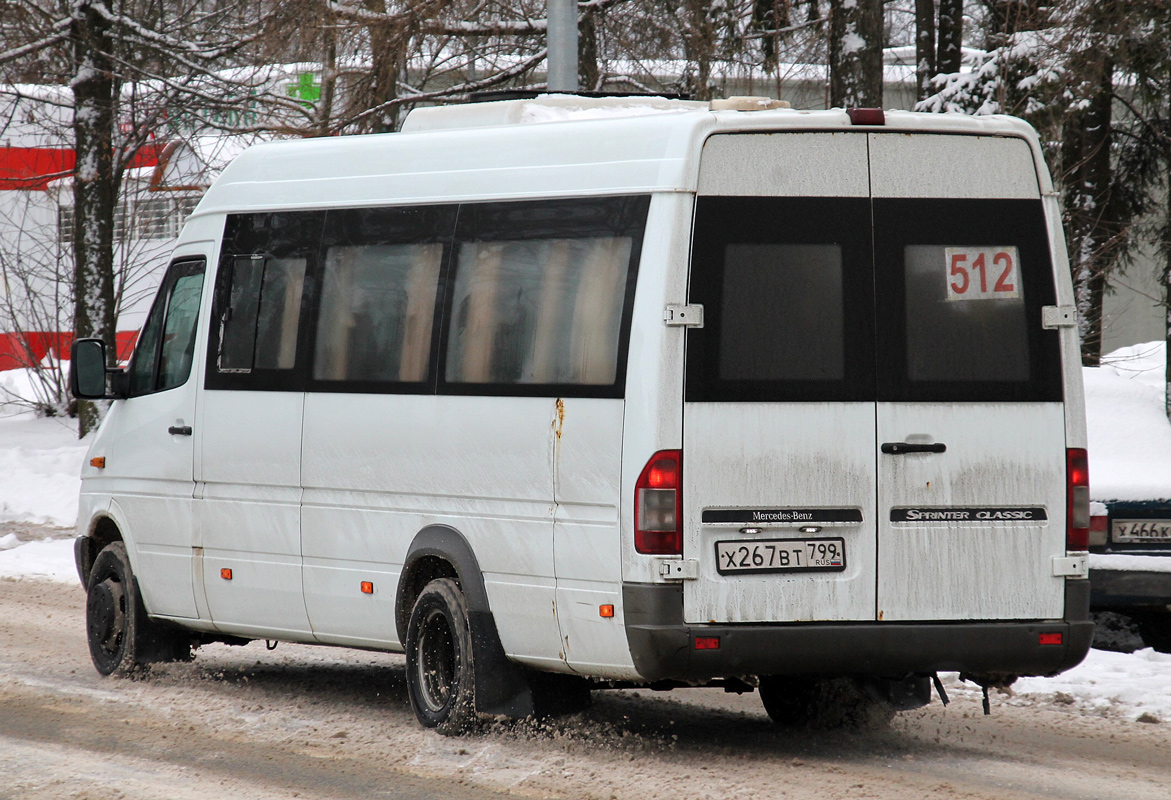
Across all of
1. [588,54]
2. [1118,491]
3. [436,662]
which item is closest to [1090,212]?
[588,54]

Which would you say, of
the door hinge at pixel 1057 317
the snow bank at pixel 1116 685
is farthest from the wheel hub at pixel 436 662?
the snow bank at pixel 1116 685

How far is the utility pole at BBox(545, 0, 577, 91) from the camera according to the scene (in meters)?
12.6

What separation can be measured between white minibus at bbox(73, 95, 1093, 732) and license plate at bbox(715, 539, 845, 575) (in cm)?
1

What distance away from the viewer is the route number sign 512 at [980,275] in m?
6.46

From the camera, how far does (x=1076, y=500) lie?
6.44 m

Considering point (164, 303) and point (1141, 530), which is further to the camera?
point (164, 303)

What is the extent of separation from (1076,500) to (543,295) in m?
2.28

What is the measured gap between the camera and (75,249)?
72.6 feet

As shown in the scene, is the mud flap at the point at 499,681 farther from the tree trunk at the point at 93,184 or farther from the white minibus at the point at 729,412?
the tree trunk at the point at 93,184

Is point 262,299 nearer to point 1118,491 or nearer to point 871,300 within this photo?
point 871,300

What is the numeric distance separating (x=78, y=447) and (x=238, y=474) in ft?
46.8

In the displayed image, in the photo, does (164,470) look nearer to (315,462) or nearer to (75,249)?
(315,462)

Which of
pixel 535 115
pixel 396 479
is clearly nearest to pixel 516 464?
pixel 396 479

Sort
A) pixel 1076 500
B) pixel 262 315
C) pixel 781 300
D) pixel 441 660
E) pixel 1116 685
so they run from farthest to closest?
pixel 1116 685 → pixel 262 315 → pixel 441 660 → pixel 1076 500 → pixel 781 300
